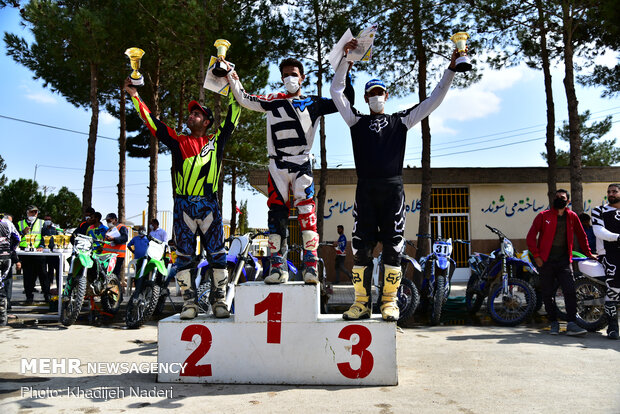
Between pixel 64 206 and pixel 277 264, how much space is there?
139ft

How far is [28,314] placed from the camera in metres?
Result: 7.70

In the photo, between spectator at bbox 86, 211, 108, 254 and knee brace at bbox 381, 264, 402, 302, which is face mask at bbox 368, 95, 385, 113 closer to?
knee brace at bbox 381, 264, 402, 302

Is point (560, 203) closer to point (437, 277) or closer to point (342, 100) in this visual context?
point (437, 277)

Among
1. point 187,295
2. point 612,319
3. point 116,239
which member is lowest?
point 612,319

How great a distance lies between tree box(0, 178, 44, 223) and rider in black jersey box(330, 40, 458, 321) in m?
38.8

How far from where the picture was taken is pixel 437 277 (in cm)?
→ 726

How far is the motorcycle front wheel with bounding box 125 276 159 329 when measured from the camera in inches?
269

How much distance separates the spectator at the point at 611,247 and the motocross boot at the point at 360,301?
352 centimetres

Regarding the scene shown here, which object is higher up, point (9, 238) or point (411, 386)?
point (9, 238)

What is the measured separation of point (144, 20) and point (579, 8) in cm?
1065

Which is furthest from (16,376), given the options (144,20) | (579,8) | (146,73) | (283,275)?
(146,73)

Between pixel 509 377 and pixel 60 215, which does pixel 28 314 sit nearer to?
pixel 509 377

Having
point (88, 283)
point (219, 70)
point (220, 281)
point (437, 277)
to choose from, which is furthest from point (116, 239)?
point (437, 277)

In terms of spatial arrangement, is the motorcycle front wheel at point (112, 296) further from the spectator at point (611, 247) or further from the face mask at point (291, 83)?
the spectator at point (611, 247)
